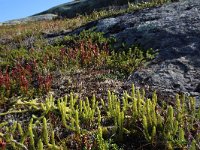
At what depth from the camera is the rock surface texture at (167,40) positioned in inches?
354

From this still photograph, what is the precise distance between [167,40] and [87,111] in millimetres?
6020

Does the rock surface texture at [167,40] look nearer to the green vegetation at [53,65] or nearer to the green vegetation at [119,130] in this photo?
the green vegetation at [53,65]

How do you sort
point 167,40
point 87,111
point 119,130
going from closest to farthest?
1. point 119,130
2. point 87,111
3. point 167,40

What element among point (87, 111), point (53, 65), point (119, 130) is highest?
point (87, 111)

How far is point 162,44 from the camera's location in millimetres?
11734

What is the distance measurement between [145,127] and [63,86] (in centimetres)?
388

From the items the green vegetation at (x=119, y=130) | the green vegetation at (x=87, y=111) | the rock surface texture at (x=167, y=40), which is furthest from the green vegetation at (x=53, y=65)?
the green vegetation at (x=119, y=130)

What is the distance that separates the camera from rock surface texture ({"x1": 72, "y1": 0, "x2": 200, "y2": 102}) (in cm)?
900

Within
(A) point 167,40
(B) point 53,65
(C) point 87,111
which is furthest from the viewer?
(A) point 167,40

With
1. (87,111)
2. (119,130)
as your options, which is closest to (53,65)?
(87,111)

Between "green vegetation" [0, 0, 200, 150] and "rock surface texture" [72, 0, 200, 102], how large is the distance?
0.47 meters

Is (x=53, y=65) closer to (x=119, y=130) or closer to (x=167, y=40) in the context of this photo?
(x=167, y=40)

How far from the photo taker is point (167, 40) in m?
11.9

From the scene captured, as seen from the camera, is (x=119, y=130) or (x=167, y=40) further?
(x=167, y=40)
